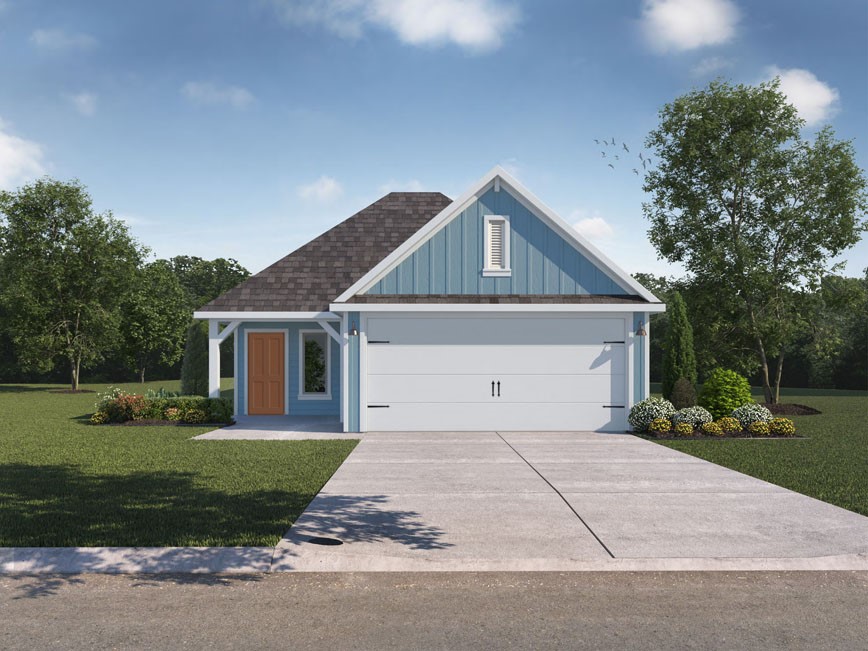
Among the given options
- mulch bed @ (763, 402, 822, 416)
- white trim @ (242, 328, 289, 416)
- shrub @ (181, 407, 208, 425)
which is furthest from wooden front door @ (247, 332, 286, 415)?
mulch bed @ (763, 402, 822, 416)

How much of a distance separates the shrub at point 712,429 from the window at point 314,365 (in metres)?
9.63

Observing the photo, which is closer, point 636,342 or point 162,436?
point 162,436

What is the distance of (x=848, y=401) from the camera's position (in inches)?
1137

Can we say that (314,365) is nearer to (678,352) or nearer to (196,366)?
(196,366)

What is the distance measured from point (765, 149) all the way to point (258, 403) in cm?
1804

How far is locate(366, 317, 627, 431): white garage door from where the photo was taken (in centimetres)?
1630

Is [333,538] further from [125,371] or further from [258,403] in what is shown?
[125,371]

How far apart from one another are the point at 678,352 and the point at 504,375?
838 cm

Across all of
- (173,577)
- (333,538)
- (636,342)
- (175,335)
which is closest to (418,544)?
(333,538)

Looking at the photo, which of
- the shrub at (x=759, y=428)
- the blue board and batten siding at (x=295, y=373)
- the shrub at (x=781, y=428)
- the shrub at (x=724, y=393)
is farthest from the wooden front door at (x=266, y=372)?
the shrub at (x=781, y=428)

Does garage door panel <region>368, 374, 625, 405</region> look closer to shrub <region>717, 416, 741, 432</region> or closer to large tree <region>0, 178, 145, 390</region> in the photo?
shrub <region>717, 416, 741, 432</region>

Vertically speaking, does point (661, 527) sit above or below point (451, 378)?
below

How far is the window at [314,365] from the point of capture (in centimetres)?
1992

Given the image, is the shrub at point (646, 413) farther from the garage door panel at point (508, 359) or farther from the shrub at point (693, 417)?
the garage door panel at point (508, 359)
